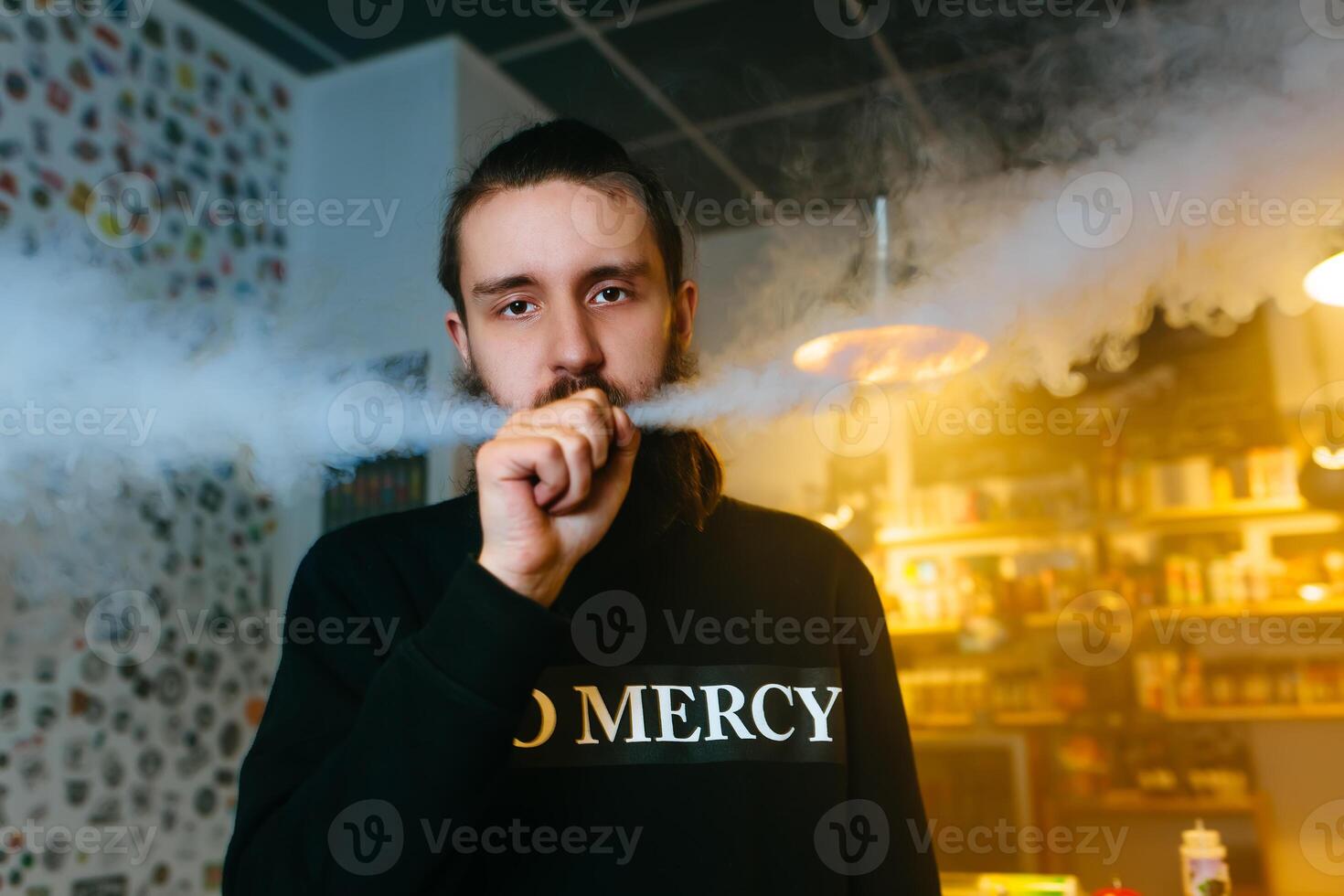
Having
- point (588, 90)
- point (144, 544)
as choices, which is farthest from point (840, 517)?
point (144, 544)

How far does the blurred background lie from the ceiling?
0.01 m

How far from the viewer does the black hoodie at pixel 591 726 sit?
0.73 meters

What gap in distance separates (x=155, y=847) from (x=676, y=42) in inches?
87.1

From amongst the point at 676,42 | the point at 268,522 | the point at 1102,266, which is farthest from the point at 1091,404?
the point at 268,522

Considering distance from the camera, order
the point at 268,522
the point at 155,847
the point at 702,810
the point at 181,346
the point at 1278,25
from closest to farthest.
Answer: the point at 702,810
the point at 1278,25
the point at 181,346
the point at 155,847
the point at 268,522

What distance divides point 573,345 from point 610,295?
9 cm

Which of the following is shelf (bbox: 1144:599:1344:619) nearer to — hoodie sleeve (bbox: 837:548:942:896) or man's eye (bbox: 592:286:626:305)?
hoodie sleeve (bbox: 837:548:942:896)

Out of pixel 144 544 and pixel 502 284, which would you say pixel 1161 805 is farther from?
pixel 502 284

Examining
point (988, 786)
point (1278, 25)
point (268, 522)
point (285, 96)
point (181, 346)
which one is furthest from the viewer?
point (988, 786)

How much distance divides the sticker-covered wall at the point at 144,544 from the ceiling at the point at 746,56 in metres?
0.27

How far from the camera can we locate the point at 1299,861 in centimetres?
346

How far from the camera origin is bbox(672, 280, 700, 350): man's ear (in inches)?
45.3

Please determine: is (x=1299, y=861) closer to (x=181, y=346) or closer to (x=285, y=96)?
(x=181, y=346)

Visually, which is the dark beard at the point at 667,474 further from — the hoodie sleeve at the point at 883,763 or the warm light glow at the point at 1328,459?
the warm light glow at the point at 1328,459
